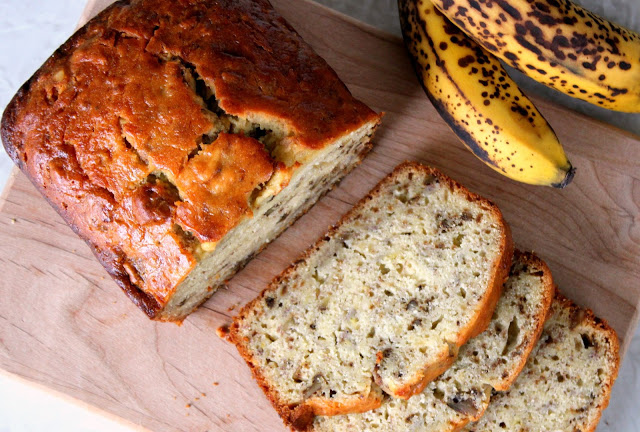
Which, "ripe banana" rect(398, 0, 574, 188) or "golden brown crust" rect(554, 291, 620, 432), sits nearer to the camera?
"ripe banana" rect(398, 0, 574, 188)

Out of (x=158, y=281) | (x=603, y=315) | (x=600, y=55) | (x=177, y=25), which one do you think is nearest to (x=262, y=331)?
(x=158, y=281)

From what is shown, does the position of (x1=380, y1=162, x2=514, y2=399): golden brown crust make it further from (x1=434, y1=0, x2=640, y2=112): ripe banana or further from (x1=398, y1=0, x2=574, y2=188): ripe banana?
(x1=434, y1=0, x2=640, y2=112): ripe banana

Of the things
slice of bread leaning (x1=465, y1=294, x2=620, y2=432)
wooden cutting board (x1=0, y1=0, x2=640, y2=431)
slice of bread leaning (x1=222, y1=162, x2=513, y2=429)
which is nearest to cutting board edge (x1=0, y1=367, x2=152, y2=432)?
wooden cutting board (x1=0, y1=0, x2=640, y2=431)

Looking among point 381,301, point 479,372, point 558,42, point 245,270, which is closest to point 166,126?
point 245,270

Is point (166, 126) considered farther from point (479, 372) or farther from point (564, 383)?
point (564, 383)

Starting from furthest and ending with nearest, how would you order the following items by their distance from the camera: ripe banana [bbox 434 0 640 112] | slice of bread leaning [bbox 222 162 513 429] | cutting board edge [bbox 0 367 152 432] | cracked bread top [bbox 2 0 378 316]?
cutting board edge [bbox 0 367 152 432], slice of bread leaning [bbox 222 162 513 429], cracked bread top [bbox 2 0 378 316], ripe banana [bbox 434 0 640 112]

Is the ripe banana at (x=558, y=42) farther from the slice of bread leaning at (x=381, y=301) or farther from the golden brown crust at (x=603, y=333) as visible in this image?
the golden brown crust at (x=603, y=333)

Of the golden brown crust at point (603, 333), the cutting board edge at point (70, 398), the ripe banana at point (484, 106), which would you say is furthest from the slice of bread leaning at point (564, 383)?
the cutting board edge at point (70, 398)
